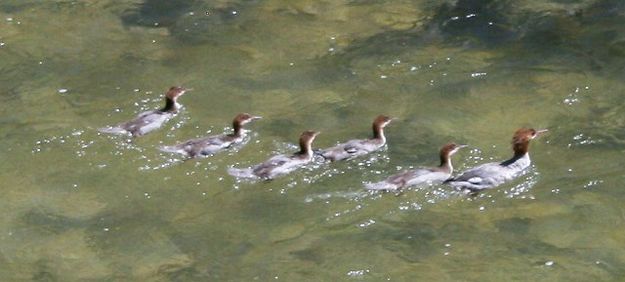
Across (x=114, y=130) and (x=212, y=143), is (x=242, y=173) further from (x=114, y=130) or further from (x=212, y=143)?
(x=114, y=130)

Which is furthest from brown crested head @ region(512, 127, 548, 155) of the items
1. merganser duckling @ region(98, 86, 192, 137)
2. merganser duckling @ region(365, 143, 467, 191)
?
merganser duckling @ region(98, 86, 192, 137)

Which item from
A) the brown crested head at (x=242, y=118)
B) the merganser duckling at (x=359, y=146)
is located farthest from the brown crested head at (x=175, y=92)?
the merganser duckling at (x=359, y=146)

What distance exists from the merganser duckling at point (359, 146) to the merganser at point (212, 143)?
2.91 feet

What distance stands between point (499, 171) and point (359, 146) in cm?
137

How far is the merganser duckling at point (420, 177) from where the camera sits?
1088 cm

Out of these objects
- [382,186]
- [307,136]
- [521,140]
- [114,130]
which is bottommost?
[114,130]

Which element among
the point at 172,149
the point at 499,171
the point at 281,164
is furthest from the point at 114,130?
the point at 499,171

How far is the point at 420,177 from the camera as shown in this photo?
1097 centimetres

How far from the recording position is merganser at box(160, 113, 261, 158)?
11664mm

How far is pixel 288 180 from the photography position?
11336 millimetres

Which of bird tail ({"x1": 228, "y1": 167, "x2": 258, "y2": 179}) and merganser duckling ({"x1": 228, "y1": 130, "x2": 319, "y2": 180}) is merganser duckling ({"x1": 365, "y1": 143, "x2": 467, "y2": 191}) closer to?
merganser duckling ({"x1": 228, "y1": 130, "x2": 319, "y2": 180})

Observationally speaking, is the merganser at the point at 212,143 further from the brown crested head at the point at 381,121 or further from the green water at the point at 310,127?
the brown crested head at the point at 381,121

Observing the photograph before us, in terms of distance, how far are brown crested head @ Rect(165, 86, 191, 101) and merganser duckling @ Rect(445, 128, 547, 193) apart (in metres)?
3.11

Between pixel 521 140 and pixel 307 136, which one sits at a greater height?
pixel 521 140
